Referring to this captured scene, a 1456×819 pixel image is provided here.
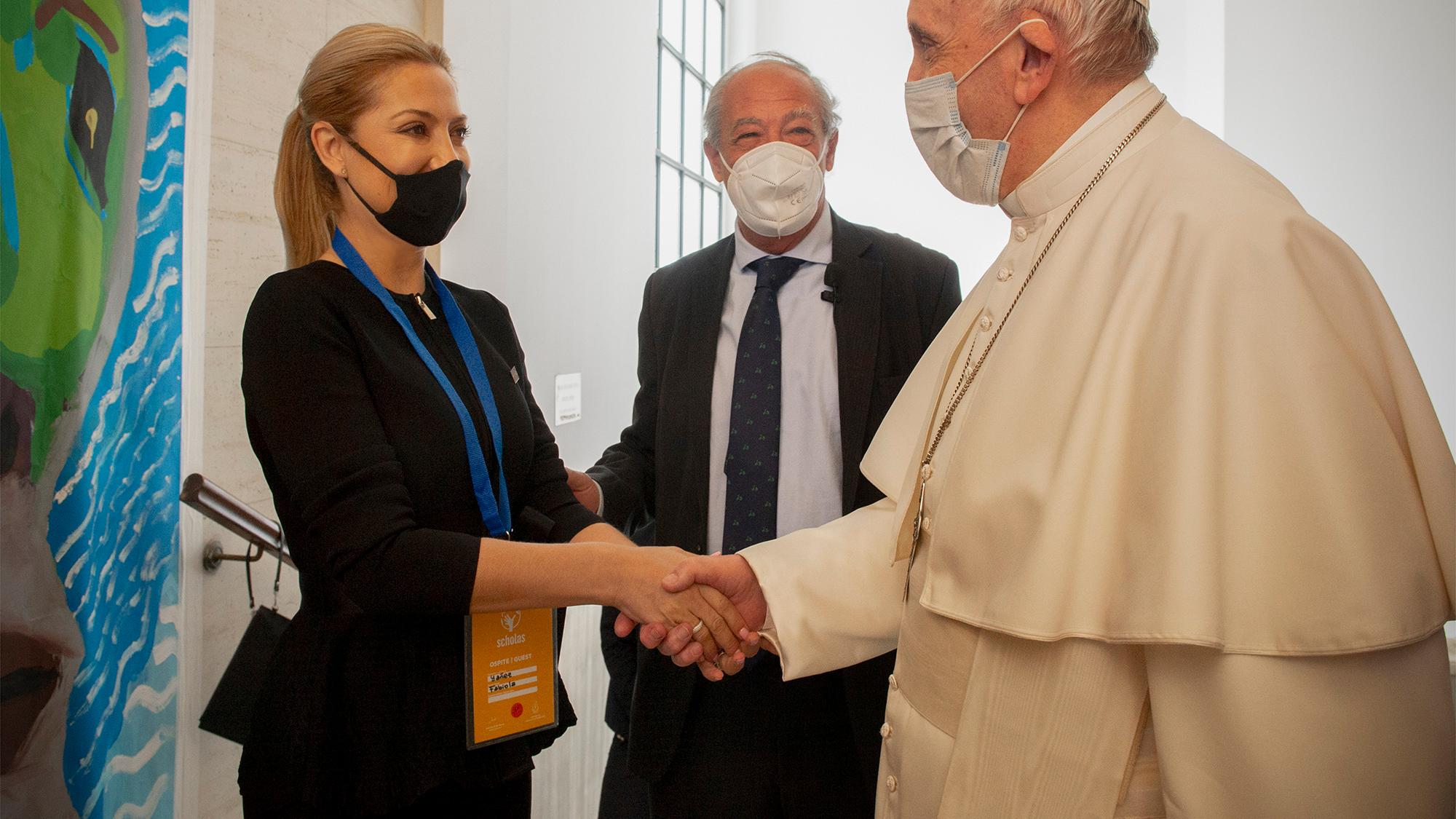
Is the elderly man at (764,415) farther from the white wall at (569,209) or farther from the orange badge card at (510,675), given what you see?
the white wall at (569,209)

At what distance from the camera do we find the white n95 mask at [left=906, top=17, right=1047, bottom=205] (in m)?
1.49

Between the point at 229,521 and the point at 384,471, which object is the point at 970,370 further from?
the point at 229,521

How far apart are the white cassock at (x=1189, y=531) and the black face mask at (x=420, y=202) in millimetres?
973

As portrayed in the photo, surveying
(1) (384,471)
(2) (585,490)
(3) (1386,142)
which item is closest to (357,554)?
(1) (384,471)

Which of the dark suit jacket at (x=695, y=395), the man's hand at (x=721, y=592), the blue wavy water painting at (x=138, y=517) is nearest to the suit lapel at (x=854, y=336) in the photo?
the dark suit jacket at (x=695, y=395)

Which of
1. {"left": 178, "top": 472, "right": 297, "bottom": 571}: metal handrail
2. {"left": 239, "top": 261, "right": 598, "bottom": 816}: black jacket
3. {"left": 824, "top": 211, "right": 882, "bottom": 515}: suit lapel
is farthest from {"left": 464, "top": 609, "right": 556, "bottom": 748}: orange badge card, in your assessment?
{"left": 824, "top": 211, "right": 882, "bottom": 515}: suit lapel

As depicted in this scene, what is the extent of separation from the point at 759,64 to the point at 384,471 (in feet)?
5.59

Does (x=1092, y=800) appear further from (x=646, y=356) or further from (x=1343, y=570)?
(x=646, y=356)

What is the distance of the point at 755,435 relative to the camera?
2.31 m

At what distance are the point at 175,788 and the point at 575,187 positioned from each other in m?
2.57

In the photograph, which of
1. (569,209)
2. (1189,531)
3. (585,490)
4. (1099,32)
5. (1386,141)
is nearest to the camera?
(1189,531)

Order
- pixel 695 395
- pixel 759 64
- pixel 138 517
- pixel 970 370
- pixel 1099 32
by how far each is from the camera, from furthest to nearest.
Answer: pixel 759 64, pixel 695 395, pixel 138 517, pixel 970 370, pixel 1099 32

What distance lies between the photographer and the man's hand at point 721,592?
6.06ft

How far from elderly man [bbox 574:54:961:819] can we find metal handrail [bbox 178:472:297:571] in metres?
0.65
